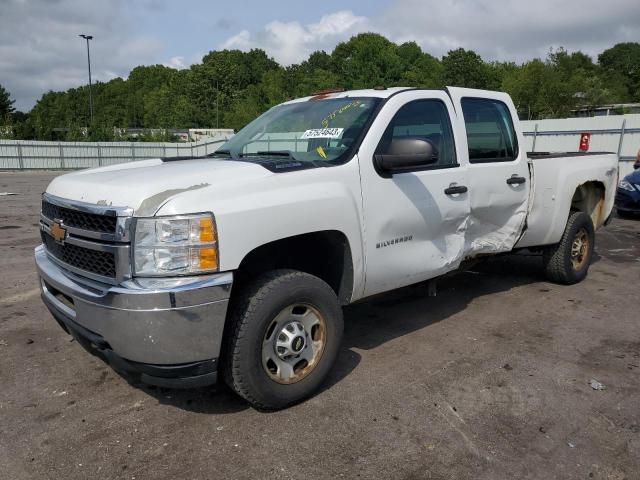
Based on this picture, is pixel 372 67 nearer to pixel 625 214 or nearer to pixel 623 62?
pixel 623 62

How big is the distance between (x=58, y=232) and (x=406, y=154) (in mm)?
2178

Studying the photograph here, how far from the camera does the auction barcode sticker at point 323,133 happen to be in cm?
371

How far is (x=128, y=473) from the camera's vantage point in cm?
263

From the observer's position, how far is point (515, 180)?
4812mm

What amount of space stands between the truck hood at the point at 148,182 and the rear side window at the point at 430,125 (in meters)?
1.28

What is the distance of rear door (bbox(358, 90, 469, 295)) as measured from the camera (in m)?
3.56

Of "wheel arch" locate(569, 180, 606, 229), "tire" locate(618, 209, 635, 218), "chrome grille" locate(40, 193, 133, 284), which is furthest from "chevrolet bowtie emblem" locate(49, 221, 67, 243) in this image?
"tire" locate(618, 209, 635, 218)

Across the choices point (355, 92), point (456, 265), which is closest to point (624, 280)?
point (456, 265)

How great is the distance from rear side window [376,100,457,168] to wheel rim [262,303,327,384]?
58.0 inches

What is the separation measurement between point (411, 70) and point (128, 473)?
7977 cm

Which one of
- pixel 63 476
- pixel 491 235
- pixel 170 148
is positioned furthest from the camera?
pixel 170 148

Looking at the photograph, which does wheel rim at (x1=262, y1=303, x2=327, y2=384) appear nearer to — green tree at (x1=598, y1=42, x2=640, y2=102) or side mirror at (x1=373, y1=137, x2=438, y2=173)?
Answer: side mirror at (x1=373, y1=137, x2=438, y2=173)

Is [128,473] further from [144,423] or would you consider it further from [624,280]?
[624,280]

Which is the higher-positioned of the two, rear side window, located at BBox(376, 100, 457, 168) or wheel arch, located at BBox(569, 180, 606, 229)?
rear side window, located at BBox(376, 100, 457, 168)
